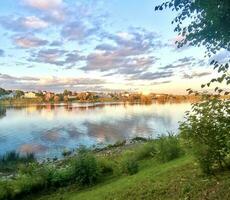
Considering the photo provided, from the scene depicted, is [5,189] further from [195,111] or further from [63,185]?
[195,111]

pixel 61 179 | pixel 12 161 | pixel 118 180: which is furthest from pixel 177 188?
pixel 12 161

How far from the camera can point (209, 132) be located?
1062cm

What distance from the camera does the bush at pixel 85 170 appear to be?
16625mm

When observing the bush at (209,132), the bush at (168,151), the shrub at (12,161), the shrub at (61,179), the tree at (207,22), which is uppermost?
the tree at (207,22)

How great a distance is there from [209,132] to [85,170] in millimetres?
7512

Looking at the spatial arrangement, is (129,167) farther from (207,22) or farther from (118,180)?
(207,22)

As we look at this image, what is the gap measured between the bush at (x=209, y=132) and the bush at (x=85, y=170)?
6.59 metres

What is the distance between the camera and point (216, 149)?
10695mm

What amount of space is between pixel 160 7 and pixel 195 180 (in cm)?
502

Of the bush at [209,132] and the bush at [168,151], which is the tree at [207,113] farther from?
the bush at [168,151]

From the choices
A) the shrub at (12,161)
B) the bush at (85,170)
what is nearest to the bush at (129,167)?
the bush at (85,170)

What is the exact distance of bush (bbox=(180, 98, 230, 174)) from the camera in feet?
34.1

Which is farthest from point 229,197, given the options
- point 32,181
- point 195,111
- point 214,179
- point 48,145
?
point 48,145

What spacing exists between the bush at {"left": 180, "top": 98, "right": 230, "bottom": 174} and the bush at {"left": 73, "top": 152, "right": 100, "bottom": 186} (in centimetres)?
659
